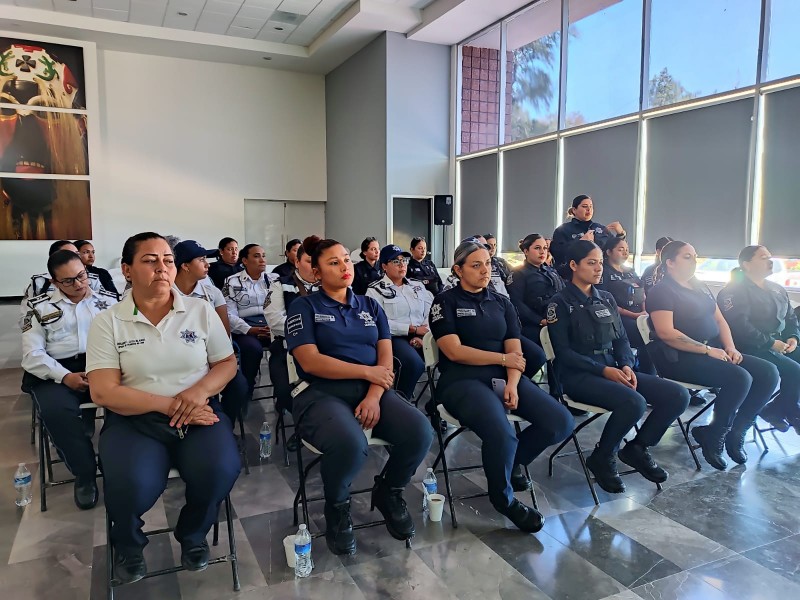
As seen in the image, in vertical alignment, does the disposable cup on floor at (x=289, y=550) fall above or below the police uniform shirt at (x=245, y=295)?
below

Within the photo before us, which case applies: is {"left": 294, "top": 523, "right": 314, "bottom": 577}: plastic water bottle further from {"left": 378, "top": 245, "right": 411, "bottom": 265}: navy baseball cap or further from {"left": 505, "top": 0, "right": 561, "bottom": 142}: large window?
{"left": 505, "top": 0, "right": 561, "bottom": 142}: large window

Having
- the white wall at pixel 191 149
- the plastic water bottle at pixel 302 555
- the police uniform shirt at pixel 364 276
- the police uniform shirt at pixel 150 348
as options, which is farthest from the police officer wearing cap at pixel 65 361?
the white wall at pixel 191 149

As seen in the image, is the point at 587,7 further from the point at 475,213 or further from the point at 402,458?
the point at 402,458

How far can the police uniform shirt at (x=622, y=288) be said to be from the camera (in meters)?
4.59

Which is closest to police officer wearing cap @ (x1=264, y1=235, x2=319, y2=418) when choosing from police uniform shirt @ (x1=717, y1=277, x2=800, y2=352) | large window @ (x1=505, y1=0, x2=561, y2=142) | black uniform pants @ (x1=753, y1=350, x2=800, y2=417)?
police uniform shirt @ (x1=717, y1=277, x2=800, y2=352)

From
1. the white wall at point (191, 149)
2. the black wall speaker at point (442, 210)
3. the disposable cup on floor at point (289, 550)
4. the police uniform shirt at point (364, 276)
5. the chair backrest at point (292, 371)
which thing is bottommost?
the disposable cup on floor at point (289, 550)

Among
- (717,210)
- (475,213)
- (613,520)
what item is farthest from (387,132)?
(613,520)

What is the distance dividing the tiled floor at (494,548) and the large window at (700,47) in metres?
4.06

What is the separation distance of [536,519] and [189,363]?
5.35 feet

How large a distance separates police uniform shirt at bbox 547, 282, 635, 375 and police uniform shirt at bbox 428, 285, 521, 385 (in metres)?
0.27

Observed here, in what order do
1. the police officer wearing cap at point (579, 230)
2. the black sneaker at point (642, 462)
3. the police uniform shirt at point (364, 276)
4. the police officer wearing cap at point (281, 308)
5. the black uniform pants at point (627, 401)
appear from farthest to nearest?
1. the police uniform shirt at point (364, 276)
2. the police officer wearing cap at point (579, 230)
3. the police officer wearing cap at point (281, 308)
4. the black sneaker at point (642, 462)
5. the black uniform pants at point (627, 401)

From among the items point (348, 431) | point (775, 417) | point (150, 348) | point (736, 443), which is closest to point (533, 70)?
point (775, 417)

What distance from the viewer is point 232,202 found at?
33.7 ft

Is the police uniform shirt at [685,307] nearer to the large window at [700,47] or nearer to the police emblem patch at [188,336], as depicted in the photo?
the police emblem patch at [188,336]
